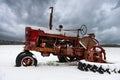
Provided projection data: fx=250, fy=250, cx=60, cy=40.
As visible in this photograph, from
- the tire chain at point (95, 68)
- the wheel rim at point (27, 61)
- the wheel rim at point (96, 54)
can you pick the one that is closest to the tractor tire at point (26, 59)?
the wheel rim at point (27, 61)

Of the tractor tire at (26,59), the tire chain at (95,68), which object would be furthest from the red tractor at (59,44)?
the tire chain at (95,68)

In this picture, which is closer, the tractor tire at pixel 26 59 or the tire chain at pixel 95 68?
the tire chain at pixel 95 68

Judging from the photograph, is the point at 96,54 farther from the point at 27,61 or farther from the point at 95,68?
the point at 27,61

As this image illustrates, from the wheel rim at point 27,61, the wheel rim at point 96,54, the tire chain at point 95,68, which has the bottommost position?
the tire chain at point 95,68

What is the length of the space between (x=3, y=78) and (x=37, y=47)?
4.27 meters

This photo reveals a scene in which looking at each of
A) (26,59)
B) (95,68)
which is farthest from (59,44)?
(95,68)

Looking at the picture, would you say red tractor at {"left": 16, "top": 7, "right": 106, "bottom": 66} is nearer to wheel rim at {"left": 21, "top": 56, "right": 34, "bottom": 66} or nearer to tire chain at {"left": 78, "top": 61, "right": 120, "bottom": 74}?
wheel rim at {"left": 21, "top": 56, "right": 34, "bottom": 66}

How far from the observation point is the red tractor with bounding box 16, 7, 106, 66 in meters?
11.1

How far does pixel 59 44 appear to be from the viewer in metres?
12.4

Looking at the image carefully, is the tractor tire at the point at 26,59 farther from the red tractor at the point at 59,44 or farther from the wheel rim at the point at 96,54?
the wheel rim at the point at 96,54

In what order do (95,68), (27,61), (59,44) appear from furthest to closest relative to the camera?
(59,44), (27,61), (95,68)

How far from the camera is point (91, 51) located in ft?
36.6

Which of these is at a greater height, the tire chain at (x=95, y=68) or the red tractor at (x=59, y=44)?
the red tractor at (x=59, y=44)

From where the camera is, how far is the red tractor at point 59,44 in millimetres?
11133
